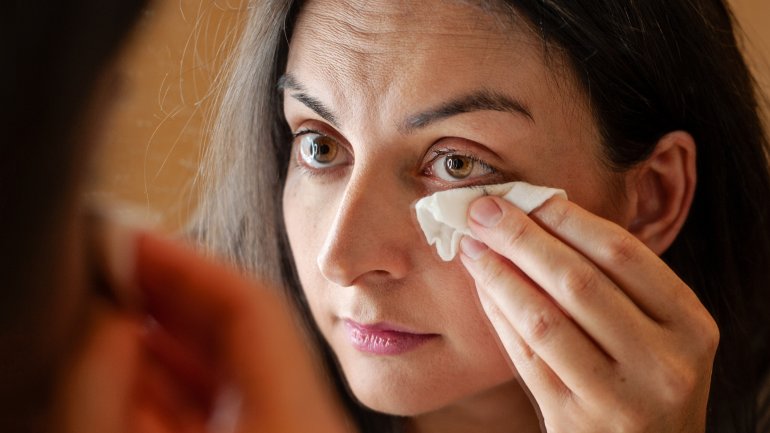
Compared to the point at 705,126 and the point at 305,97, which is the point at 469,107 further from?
the point at 705,126

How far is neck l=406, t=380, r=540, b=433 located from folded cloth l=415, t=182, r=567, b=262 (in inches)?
8.6

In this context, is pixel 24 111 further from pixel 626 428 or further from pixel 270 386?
pixel 626 428

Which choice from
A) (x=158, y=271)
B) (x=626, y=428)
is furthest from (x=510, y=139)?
(x=158, y=271)

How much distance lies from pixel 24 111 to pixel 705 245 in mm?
882

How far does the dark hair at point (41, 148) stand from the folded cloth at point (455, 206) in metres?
0.49

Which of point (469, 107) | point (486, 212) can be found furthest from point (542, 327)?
point (469, 107)

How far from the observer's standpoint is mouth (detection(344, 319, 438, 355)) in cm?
83

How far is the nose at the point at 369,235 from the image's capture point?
0.79 metres

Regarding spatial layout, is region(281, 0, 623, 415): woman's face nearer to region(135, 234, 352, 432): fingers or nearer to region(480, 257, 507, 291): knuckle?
region(480, 257, 507, 291): knuckle

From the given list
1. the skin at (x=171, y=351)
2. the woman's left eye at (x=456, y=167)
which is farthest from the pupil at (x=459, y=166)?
the skin at (x=171, y=351)

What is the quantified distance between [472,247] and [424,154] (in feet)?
0.37

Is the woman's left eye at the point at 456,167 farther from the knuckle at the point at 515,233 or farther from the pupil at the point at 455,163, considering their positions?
the knuckle at the point at 515,233

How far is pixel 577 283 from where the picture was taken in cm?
71

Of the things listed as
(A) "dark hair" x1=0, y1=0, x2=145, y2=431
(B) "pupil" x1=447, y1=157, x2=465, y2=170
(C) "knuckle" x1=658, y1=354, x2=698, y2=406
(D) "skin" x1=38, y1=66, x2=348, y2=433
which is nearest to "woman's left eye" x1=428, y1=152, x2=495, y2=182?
(B) "pupil" x1=447, y1=157, x2=465, y2=170
